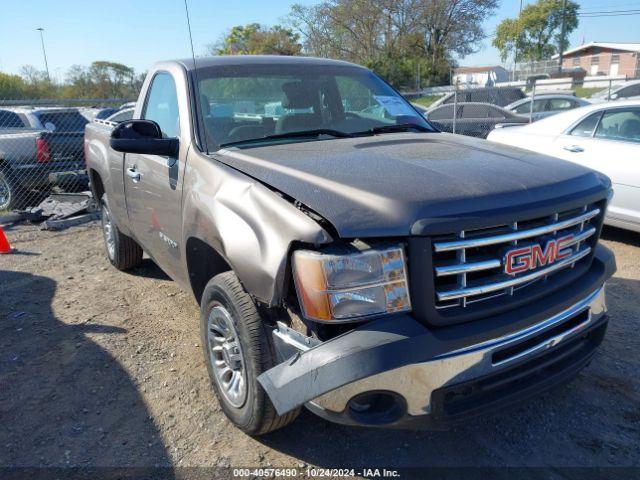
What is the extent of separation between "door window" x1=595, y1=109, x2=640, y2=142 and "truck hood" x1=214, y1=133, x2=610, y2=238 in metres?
3.25

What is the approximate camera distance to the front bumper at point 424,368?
1.92 m

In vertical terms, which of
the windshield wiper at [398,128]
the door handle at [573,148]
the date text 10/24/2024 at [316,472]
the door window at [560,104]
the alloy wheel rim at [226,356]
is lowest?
the date text 10/24/2024 at [316,472]

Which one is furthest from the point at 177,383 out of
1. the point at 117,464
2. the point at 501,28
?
the point at 501,28

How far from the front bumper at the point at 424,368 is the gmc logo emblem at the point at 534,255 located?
0.18 m

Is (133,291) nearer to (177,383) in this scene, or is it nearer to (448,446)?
(177,383)

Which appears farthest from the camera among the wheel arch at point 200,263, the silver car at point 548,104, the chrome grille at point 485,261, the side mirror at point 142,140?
the silver car at point 548,104

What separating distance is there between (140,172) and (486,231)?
2522 millimetres

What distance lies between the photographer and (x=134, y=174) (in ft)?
12.4

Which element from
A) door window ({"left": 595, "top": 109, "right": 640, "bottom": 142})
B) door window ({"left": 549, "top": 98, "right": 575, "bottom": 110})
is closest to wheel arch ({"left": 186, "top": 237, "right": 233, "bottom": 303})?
door window ({"left": 595, "top": 109, "right": 640, "bottom": 142})

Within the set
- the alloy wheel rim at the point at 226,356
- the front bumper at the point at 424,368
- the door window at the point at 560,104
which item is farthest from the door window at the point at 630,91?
the alloy wheel rim at the point at 226,356

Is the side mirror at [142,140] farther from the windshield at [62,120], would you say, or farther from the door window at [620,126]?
the windshield at [62,120]

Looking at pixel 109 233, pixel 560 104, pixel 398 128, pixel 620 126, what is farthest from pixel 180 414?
pixel 560 104

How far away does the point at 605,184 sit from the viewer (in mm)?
2693

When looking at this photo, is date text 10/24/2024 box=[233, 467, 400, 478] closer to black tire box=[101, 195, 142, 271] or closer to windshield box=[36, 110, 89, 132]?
black tire box=[101, 195, 142, 271]
